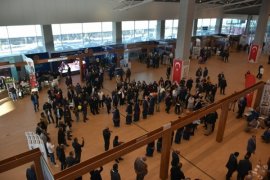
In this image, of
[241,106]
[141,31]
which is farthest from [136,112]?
[141,31]

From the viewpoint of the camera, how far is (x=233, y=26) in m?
31.7

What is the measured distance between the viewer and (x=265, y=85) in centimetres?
1043

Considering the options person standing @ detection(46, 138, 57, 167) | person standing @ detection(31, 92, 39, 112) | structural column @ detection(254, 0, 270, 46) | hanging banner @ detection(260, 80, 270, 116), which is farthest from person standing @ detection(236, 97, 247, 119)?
structural column @ detection(254, 0, 270, 46)

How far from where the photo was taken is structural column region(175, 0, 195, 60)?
13461mm

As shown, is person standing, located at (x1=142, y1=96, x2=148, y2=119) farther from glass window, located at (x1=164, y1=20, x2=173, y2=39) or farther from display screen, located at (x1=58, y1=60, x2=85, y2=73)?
glass window, located at (x1=164, y1=20, x2=173, y2=39)

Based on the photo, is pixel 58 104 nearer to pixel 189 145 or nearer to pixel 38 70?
pixel 189 145

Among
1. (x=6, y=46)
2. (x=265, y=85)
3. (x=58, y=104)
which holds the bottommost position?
(x=58, y=104)

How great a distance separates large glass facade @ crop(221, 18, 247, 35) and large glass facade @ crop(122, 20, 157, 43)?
12250mm

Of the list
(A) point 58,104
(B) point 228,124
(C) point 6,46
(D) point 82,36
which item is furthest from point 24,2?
(B) point 228,124

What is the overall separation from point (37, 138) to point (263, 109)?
32.2 ft

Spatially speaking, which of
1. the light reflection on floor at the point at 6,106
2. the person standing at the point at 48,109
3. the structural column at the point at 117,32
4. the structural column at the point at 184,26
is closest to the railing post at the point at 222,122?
the structural column at the point at 184,26

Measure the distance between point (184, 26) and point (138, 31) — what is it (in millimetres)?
10437

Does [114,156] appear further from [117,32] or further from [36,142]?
[117,32]

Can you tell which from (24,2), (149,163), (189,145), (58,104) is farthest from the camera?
(24,2)
